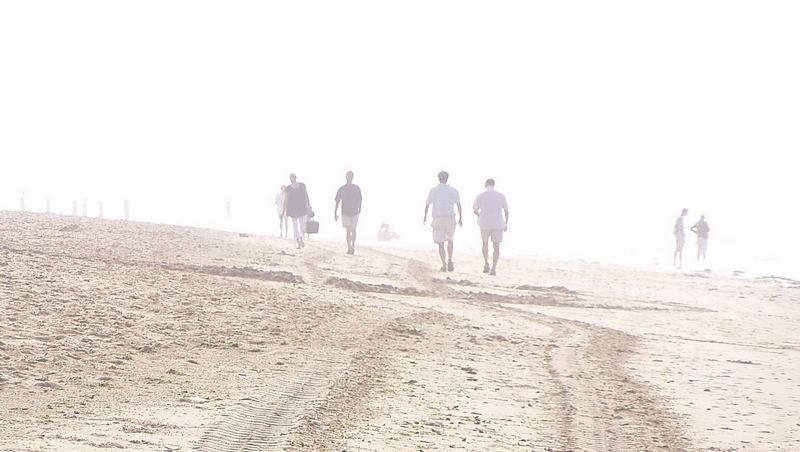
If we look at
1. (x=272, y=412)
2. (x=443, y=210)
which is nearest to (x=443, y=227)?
(x=443, y=210)

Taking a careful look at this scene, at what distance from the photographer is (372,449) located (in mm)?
6266

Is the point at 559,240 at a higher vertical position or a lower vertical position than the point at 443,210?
lower

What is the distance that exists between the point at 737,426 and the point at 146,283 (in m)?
7.30

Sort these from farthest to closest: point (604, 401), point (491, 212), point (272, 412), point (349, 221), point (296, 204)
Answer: point (296, 204) → point (349, 221) → point (491, 212) → point (604, 401) → point (272, 412)

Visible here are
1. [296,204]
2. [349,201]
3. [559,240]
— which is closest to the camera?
[349,201]

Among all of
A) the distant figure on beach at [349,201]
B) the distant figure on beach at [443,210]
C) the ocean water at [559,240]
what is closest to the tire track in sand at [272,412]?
the distant figure on beach at [443,210]

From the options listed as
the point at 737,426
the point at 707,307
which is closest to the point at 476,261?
the point at 707,307

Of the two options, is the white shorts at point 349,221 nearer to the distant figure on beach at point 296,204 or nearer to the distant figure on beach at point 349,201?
the distant figure on beach at point 349,201

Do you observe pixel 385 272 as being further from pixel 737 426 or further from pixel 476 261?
pixel 737 426

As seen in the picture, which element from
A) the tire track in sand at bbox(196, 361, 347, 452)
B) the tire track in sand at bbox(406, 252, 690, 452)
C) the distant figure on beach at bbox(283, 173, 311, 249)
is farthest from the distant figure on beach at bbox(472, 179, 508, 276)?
the tire track in sand at bbox(196, 361, 347, 452)

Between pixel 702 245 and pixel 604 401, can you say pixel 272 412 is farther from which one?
pixel 702 245

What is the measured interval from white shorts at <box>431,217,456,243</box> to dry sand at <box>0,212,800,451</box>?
10.8 feet

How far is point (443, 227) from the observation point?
21.0 metres

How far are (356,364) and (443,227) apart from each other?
11.8 meters
